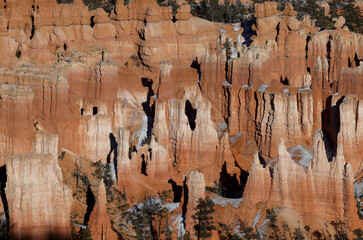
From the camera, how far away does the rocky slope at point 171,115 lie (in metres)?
60.3

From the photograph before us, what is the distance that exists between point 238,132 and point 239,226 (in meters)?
19.0

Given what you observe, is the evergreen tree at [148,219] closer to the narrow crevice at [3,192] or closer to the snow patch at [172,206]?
the snow patch at [172,206]

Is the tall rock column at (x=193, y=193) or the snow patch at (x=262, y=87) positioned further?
the snow patch at (x=262, y=87)

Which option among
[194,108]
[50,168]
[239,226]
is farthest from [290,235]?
[194,108]

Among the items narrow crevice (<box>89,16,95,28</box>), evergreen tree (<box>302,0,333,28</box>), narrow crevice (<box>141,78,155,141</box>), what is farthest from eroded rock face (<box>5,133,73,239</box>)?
evergreen tree (<box>302,0,333,28</box>)

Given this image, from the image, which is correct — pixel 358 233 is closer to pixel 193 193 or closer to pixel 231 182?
pixel 193 193

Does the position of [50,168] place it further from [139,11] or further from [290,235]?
[139,11]

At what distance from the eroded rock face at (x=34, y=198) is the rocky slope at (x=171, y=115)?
60 millimetres

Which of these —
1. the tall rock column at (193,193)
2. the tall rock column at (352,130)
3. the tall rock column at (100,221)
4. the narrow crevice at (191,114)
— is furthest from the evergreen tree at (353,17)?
the tall rock column at (100,221)

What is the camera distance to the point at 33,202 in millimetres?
50594

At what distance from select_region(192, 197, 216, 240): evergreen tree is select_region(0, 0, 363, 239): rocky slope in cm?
55

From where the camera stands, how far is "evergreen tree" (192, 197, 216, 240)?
59.1 m

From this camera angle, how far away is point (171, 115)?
7712cm

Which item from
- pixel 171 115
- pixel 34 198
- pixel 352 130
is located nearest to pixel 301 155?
pixel 352 130
